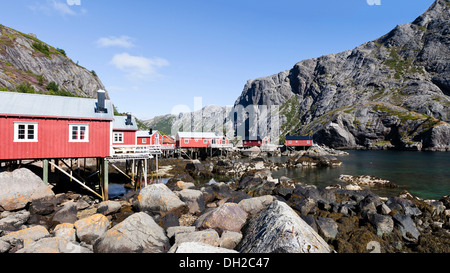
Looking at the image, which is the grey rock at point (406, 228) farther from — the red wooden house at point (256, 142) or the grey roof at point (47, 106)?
the red wooden house at point (256, 142)

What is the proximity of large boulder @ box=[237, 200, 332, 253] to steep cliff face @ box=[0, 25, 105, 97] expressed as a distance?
68.5m

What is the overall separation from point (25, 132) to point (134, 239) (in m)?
14.5

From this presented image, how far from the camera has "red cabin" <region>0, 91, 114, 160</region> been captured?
16.5m

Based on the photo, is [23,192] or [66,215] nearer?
[66,215]

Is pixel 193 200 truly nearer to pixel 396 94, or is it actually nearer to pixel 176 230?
pixel 176 230

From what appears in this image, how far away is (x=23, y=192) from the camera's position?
550 inches

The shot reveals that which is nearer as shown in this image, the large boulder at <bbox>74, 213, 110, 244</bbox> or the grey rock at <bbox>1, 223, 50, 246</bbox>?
the grey rock at <bbox>1, 223, 50, 246</bbox>

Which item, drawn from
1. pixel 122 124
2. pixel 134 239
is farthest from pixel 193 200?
pixel 122 124

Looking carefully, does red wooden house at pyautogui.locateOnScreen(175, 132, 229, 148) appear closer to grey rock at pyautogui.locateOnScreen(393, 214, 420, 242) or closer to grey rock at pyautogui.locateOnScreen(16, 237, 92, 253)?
grey rock at pyautogui.locateOnScreen(393, 214, 420, 242)

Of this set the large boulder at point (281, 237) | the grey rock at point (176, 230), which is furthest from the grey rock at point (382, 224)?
the grey rock at point (176, 230)

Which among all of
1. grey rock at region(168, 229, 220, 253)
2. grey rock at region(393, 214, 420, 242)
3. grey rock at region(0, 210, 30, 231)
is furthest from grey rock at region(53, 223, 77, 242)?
grey rock at region(393, 214, 420, 242)

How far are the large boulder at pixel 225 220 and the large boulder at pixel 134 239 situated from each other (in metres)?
1.83

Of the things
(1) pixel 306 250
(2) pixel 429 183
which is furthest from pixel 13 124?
(2) pixel 429 183

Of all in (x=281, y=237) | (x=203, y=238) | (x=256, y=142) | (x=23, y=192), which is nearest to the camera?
(x=281, y=237)
